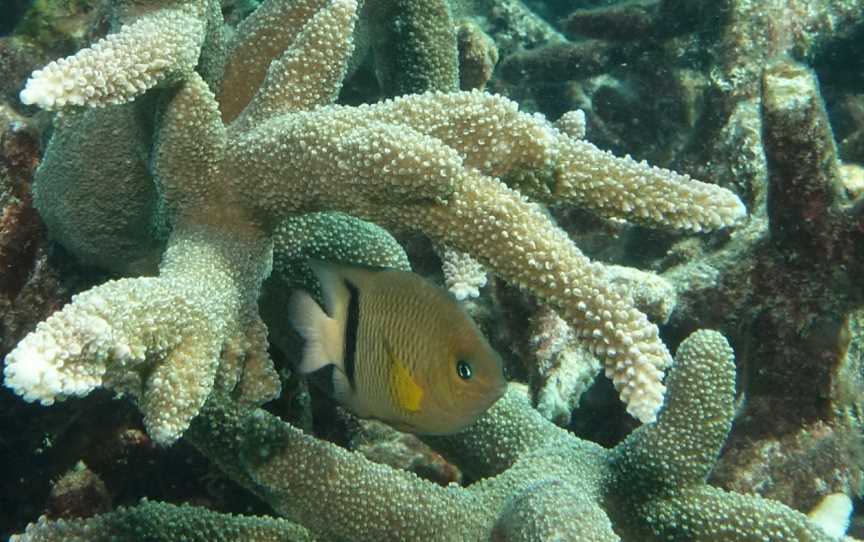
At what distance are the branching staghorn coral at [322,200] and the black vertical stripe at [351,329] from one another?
10.1 inches

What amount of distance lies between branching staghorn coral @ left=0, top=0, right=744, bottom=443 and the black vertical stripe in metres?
0.26

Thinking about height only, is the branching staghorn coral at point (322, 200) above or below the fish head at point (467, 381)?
above

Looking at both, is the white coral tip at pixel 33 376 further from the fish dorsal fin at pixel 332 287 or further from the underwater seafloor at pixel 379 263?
the fish dorsal fin at pixel 332 287

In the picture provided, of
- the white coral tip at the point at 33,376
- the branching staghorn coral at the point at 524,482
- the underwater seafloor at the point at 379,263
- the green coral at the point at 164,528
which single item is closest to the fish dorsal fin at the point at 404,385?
the underwater seafloor at the point at 379,263

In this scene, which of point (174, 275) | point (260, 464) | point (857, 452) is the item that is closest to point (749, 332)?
A: point (857, 452)

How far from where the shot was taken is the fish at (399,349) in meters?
1.77

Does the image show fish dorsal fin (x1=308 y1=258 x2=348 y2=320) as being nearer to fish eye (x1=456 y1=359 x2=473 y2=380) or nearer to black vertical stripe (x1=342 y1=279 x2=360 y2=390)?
black vertical stripe (x1=342 y1=279 x2=360 y2=390)

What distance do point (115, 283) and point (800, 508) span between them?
12.4 ft

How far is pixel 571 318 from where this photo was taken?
6.01ft

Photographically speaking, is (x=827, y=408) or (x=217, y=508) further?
(x=827, y=408)

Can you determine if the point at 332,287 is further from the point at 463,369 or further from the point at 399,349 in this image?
the point at 463,369

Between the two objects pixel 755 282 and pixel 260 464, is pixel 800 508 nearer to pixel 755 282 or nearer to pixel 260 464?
pixel 755 282

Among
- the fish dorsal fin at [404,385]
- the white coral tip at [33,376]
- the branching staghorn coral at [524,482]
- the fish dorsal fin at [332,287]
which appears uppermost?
the white coral tip at [33,376]

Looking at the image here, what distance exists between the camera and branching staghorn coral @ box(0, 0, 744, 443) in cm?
163
